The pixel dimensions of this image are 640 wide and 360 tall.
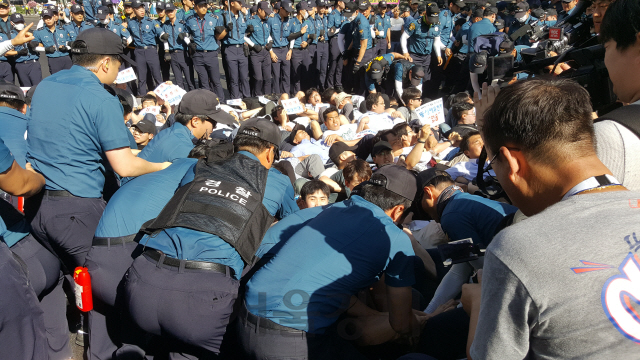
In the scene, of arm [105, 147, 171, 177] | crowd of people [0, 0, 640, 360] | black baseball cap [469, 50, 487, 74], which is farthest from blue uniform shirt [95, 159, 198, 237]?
black baseball cap [469, 50, 487, 74]

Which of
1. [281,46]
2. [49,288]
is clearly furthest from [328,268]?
[281,46]

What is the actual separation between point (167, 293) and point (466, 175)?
3.10m

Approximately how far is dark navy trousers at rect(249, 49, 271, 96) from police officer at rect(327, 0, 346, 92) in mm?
1721

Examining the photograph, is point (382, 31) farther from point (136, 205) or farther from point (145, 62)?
point (136, 205)

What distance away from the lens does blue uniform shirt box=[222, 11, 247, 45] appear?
9.49 metres

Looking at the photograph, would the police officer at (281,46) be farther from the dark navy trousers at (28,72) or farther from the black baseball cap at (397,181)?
the black baseball cap at (397,181)

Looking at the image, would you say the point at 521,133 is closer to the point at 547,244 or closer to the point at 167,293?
the point at 547,244

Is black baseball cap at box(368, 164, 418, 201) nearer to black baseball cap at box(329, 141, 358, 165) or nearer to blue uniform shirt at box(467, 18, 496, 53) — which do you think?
black baseball cap at box(329, 141, 358, 165)

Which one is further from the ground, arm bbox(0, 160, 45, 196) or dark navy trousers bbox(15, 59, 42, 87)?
arm bbox(0, 160, 45, 196)

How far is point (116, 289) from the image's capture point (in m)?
2.61

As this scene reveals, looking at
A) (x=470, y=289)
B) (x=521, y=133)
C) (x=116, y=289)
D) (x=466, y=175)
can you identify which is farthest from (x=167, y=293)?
(x=466, y=175)

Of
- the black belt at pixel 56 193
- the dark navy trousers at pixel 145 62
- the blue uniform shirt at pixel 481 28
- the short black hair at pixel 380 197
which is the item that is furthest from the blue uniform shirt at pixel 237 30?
the short black hair at pixel 380 197

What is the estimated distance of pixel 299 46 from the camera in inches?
418

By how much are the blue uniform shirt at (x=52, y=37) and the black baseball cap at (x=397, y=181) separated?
9757 millimetres
